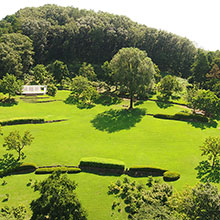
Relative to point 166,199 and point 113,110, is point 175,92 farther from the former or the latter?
point 166,199

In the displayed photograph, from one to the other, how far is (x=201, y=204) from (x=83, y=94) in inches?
2101

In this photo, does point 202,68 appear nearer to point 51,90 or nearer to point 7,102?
point 51,90

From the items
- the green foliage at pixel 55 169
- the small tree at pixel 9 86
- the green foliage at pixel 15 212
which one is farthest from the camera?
the small tree at pixel 9 86

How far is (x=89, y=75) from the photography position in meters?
81.7

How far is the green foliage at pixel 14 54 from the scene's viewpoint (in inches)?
2972

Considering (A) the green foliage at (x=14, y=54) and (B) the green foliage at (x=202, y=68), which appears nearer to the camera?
(A) the green foliage at (x=14, y=54)

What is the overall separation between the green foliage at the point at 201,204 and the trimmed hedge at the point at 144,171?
9.53m

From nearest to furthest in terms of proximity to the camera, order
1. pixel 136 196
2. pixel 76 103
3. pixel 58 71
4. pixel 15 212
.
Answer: pixel 15 212 → pixel 136 196 → pixel 76 103 → pixel 58 71

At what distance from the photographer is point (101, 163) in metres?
33.6

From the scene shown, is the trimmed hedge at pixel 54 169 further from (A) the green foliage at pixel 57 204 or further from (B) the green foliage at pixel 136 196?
(A) the green foliage at pixel 57 204

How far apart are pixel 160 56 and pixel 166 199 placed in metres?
89.9

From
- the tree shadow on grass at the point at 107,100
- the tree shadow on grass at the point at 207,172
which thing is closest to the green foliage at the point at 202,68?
the tree shadow on grass at the point at 107,100

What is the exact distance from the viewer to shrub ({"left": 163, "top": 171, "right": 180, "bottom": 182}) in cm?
3101

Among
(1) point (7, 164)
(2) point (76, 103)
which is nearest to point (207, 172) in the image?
(1) point (7, 164)
